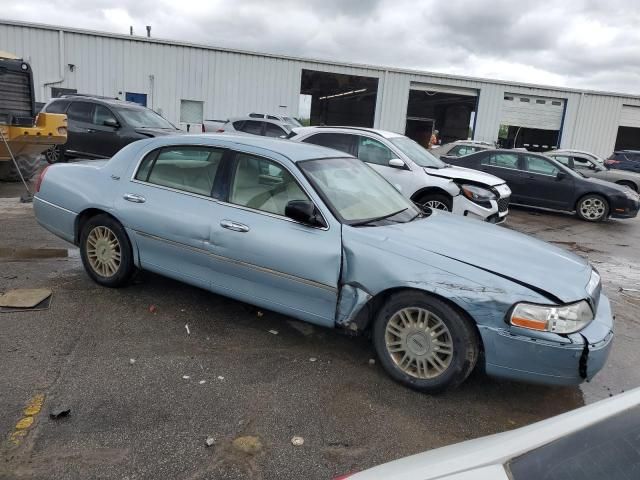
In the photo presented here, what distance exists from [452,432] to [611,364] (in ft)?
6.29

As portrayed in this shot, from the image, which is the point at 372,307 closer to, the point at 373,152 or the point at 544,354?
the point at 544,354

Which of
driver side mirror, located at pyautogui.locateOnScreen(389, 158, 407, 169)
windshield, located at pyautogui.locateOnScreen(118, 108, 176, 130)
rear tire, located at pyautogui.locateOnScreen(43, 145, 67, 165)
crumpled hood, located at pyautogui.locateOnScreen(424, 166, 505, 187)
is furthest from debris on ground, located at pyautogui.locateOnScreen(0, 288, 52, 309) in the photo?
rear tire, located at pyautogui.locateOnScreen(43, 145, 67, 165)

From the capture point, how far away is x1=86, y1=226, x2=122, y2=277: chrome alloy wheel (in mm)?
4773

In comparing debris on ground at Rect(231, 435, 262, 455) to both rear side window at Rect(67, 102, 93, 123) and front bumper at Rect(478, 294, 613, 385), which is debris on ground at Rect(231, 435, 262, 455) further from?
rear side window at Rect(67, 102, 93, 123)

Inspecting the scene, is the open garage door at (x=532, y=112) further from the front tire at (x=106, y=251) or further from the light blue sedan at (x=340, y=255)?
the front tire at (x=106, y=251)

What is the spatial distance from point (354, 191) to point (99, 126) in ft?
32.0

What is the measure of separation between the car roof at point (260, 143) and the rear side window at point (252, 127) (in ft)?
37.2

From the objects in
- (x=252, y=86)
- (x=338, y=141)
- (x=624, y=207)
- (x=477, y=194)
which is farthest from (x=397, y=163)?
(x=252, y=86)

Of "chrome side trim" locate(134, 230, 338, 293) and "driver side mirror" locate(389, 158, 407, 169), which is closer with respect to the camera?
"chrome side trim" locate(134, 230, 338, 293)

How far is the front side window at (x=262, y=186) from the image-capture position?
397 centimetres

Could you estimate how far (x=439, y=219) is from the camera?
437cm

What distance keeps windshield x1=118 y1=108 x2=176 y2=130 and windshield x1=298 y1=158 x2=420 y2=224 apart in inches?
350

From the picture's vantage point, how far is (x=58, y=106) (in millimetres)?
12719

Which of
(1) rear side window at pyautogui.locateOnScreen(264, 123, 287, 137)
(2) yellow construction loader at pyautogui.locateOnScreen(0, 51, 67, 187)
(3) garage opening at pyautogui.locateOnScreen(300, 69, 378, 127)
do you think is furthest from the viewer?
(3) garage opening at pyautogui.locateOnScreen(300, 69, 378, 127)
